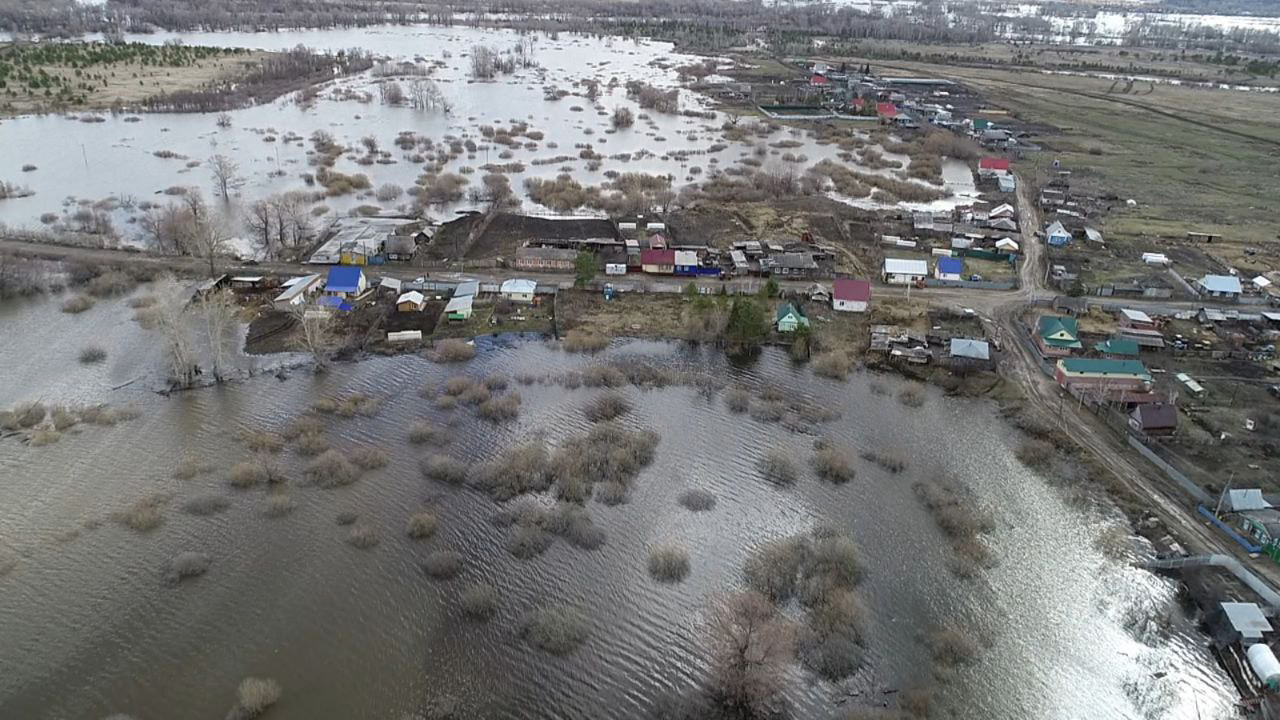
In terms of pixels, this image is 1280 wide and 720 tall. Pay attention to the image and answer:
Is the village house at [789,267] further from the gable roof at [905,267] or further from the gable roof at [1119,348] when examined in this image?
the gable roof at [1119,348]

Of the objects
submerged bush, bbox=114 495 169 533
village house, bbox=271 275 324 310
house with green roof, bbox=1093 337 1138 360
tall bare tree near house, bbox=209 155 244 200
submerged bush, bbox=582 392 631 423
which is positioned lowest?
submerged bush, bbox=114 495 169 533

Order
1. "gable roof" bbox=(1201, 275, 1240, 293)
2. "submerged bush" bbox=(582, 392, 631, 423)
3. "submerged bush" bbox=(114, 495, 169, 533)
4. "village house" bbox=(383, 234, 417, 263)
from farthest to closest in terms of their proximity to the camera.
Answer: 1. "village house" bbox=(383, 234, 417, 263)
2. "gable roof" bbox=(1201, 275, 1240, 293)
3. "submerged bush" bbox=(582, 392, 631, 423)
4. "submerged bush" bbox=(114, 495, 169, 533)

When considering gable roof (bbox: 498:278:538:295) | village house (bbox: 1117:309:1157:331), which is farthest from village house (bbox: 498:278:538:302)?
village house (bbox: 1117:309:1157:331)

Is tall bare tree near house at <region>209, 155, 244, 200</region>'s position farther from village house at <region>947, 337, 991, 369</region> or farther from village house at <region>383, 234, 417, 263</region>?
village house at <region>947, 337, 991, 369</region>

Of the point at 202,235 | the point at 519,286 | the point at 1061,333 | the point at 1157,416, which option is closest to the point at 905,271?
the point at 1061,333

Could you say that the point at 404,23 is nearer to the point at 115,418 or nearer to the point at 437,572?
the point at 115,418

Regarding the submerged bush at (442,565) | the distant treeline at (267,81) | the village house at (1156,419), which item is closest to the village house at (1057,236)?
the village house at (1156,419)
